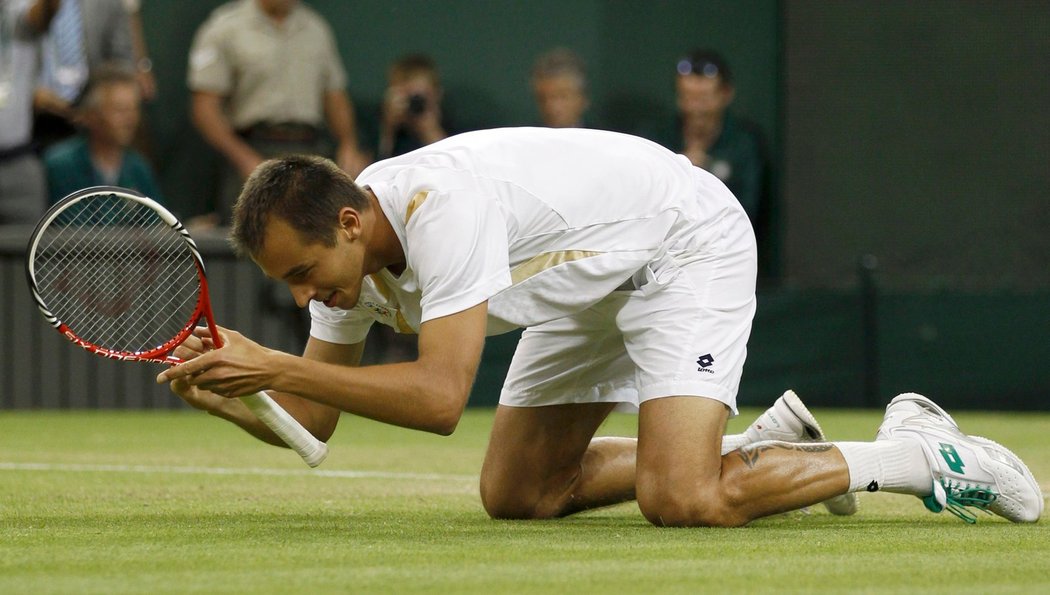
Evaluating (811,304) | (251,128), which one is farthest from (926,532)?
(251,128)

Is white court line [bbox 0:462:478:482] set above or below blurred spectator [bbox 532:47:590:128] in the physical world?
below

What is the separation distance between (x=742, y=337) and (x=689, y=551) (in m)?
1.07

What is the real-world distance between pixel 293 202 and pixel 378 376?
513 millimetres

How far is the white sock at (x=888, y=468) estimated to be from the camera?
496 centimetres

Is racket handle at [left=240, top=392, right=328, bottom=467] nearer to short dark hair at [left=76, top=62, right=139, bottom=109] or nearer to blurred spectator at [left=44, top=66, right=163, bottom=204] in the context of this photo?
blurred spectator at [left=44, top=66, right=163, bottom=204]

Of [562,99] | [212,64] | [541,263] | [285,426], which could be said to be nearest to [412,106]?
[562,99]

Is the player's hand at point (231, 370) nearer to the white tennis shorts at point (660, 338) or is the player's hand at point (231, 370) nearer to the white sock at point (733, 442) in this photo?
the white tennis shorts at point (660, 338)

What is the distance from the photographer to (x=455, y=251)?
4434mm

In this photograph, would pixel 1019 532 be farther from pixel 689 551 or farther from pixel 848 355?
pixel 848 355

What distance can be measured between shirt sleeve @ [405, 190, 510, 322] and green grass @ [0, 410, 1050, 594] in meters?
0.67

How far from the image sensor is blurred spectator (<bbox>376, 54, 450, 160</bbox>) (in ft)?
38.0

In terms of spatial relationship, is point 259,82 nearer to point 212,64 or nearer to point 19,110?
point 212,64

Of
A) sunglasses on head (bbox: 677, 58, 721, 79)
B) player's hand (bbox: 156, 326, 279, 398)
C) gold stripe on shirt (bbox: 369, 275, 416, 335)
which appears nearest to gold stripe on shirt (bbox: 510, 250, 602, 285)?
gold stripe on shirt (bbox: 369, 275, 416, 335)

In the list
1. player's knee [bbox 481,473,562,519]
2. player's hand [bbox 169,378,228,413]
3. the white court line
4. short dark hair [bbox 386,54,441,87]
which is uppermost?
short dark hair [bbox 386,54,441,87]
